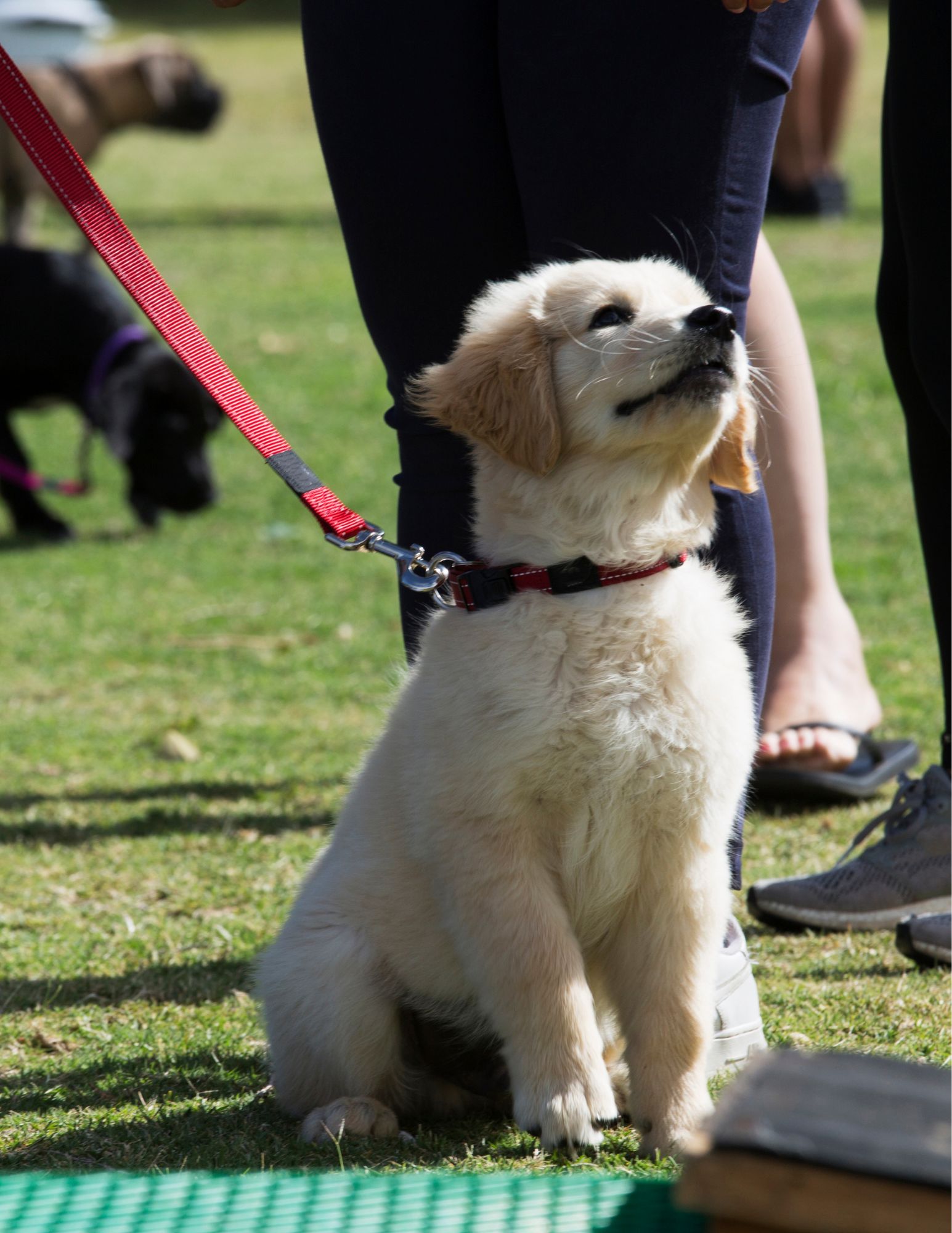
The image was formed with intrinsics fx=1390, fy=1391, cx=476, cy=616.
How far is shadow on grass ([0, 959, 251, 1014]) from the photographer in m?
2.26

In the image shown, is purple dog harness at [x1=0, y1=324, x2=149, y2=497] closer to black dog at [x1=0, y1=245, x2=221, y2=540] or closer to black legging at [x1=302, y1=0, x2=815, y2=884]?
black dog at [x1=0, y1=245, x2=221, y2=540]

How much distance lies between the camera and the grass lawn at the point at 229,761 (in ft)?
6.29

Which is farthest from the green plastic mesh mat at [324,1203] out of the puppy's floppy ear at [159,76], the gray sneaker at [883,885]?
the puppy's floppy ear at [159,76]

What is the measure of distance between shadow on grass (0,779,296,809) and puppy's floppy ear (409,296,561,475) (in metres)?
1.65

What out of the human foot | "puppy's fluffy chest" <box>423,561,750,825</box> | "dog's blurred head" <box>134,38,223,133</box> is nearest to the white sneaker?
"puppy's fluffy chest" <box>423,561,750,825</box>

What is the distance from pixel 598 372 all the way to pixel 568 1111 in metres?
0.93

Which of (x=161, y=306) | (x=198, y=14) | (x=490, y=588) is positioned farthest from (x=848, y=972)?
(x=198, y=14)

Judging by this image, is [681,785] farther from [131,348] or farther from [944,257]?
[131,348]

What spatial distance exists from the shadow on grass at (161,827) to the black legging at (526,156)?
101 centimetres

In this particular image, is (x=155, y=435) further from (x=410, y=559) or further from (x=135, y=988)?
(x=410, y=559)

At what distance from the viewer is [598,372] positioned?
1834mm

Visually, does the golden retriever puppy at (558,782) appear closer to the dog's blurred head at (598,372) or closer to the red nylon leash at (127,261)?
the dog's blurred head at (598,372)

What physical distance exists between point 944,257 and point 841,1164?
4.89 feet

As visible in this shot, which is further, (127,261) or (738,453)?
(127,261)
